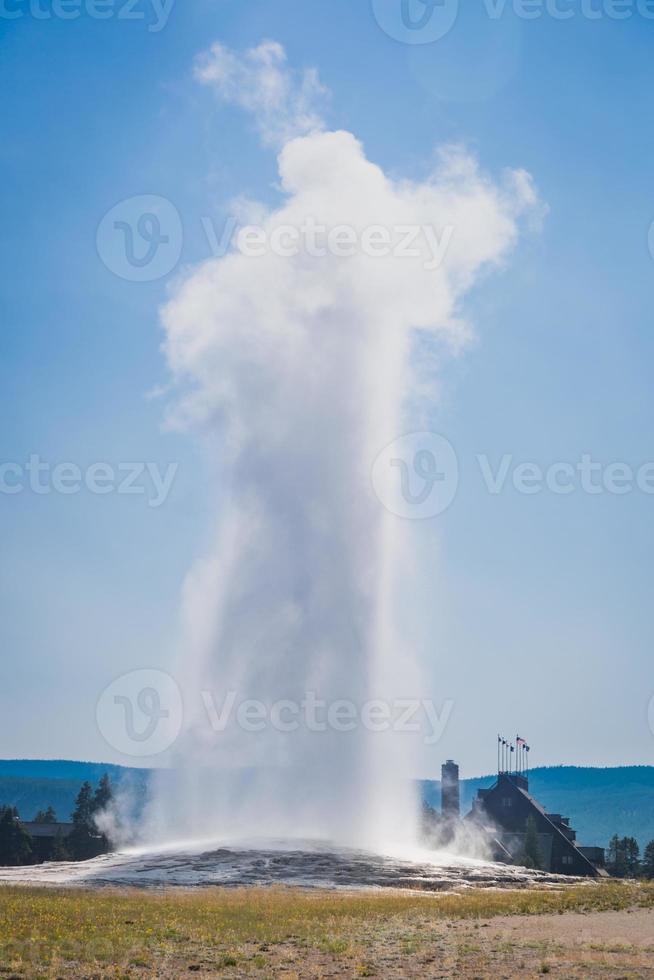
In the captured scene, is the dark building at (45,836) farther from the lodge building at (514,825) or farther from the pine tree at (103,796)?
the lodge building at (514,825)

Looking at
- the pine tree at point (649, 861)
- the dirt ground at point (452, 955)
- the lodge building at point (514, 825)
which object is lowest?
the pine tree at point (649, 861)

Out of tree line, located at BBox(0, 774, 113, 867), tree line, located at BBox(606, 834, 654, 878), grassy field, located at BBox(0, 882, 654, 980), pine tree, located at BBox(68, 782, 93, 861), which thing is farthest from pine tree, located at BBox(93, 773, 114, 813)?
grassy field, located at BBox(0, 882, 654, 980)

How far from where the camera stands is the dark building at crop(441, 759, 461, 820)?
93.3m

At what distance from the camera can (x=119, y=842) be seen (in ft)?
258

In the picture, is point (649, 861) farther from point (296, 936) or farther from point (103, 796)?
point (296, 936)

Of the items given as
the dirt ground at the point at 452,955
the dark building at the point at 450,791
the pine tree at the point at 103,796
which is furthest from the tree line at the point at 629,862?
the dirt ground at the point at 452,955

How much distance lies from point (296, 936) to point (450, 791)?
2968 inches

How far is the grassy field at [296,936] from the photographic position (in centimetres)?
1962

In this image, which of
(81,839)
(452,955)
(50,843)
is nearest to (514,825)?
(81,839)

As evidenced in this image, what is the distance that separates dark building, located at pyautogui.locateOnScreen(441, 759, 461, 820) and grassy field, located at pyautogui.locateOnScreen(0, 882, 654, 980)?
58.2m

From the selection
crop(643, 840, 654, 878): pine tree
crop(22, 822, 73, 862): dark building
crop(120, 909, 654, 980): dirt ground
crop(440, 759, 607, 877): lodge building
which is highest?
crop(120, 909, 654, 980): dirt ground

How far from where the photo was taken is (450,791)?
96312 millimetres

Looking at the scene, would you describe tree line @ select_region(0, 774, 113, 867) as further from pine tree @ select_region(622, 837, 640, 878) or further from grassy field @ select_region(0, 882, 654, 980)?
pine tree @ select_region(622, 837, 640, 878)

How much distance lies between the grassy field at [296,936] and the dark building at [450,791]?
58225 millimetres
